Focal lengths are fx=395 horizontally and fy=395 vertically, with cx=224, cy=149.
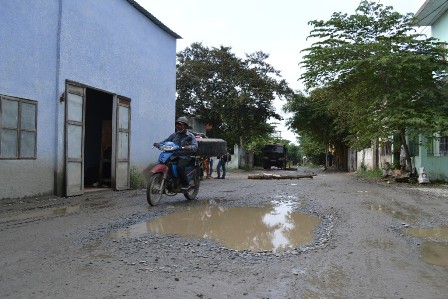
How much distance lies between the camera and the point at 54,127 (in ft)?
28.0

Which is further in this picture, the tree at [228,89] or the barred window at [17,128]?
the tree at [228,89]

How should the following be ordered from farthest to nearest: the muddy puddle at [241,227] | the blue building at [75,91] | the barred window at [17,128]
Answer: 1. the blue building at [75,91]
2. the barred window at [17,128]
3. the muddy puddle at [241,227]

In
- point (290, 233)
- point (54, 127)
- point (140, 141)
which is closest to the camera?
point (290, 233)

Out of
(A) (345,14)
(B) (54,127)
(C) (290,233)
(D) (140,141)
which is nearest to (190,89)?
(A) (345,14)

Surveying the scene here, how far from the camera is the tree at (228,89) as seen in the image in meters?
27.3

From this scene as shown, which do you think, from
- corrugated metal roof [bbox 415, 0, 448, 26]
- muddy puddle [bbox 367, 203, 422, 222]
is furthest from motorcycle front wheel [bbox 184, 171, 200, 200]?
corrugated metal roof [bbox 415, 0, 448, 26]

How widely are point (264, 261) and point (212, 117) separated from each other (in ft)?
81.3

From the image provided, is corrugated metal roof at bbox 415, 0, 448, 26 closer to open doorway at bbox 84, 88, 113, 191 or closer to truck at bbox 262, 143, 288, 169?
open doorway at bbox 84, 88, 113, 191

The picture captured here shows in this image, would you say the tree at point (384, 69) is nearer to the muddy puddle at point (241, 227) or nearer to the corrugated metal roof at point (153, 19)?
the corrugated metal roof at point (153, 19)

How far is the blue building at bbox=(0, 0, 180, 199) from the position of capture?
7.51m

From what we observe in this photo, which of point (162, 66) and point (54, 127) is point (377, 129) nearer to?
point (162, 66)

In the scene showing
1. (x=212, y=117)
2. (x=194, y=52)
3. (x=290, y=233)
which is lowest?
(x=290, y=233)

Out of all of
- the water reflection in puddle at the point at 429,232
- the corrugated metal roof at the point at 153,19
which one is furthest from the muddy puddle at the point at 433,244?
the corrugated metal roof at the point at 153,19

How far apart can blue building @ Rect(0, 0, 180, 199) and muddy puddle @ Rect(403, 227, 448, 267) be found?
22.5 feet
